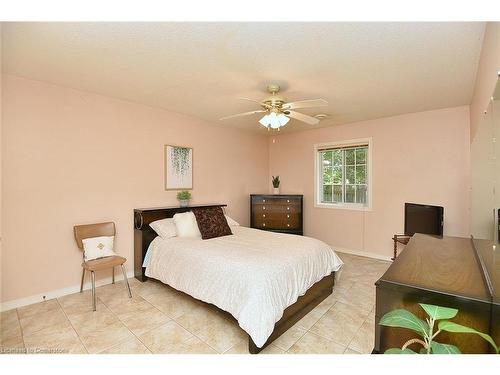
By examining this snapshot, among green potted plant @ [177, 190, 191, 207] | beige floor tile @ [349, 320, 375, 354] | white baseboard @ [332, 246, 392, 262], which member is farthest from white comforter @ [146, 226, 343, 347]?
white baseboard @ [332, 246, 392, 262]

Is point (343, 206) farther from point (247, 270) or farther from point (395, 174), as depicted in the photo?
point (247, 270)

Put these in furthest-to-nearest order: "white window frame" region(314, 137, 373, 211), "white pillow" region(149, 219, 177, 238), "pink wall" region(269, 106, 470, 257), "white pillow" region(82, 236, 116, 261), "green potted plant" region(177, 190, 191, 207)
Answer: "white window frame" region(314, 137, 373, 211) → "green potted plant" region(177, 190, 191, 207) → "pink wall" region(269, 106, 470, 257) → "white pillow" region(149, 219, 177, 238) → "white pillow" region(82, 236, 116, 261)

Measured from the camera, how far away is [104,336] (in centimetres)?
202

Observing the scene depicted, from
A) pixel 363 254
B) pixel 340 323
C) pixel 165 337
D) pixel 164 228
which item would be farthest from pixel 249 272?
pixel 363 254

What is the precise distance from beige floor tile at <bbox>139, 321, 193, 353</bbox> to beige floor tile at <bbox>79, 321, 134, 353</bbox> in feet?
0.53

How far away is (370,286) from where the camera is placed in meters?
3.05

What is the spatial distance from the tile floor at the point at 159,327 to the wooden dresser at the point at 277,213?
1.92m

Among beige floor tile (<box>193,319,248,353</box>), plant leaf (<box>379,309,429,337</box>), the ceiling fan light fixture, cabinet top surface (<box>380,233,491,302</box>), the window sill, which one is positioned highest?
the ceiling fan light fixture

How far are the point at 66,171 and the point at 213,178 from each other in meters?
2.17

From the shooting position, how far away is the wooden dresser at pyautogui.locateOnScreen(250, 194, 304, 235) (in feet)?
15.4

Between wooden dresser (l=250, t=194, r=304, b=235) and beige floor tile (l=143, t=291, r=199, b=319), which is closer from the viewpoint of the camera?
beige floor tile (l=143, t=291, r=199, b=319)

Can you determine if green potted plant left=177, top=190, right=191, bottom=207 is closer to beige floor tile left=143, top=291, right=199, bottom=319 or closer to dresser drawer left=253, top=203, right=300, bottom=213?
beige floor tile left=143, top=291, right=199, bottom=319
